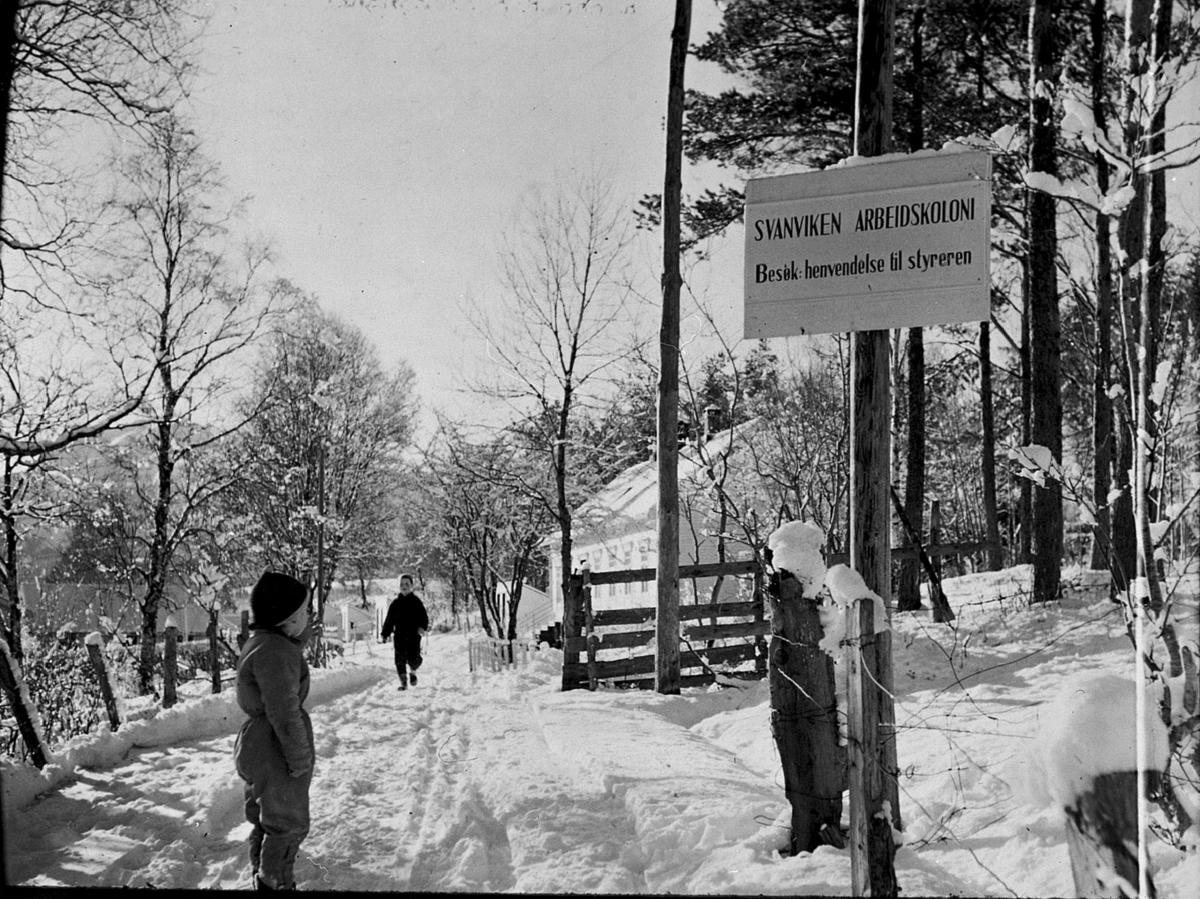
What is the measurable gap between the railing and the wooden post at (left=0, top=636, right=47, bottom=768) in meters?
11.7

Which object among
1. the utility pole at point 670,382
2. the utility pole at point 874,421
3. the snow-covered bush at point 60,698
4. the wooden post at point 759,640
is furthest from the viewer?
the wooden post at point 759,640

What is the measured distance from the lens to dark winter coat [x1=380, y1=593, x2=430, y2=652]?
1116 centimetres

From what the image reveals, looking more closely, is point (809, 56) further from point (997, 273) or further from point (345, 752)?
point (345, 752)

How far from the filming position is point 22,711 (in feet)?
19.9

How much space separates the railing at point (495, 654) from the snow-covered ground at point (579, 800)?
9.52 m

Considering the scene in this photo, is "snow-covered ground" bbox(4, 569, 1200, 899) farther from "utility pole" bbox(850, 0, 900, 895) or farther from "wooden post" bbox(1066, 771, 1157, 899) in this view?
"utility pole" bbox(850, 0, 900, 895)

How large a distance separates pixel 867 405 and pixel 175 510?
50.3ft

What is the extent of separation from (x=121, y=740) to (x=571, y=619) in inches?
189

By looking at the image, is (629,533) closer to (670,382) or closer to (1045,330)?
(670,382)

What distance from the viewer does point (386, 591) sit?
2648cm

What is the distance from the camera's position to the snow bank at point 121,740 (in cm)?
→ 548

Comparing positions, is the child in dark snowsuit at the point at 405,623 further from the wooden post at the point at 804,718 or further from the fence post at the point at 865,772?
the fence post at the point at 865,772

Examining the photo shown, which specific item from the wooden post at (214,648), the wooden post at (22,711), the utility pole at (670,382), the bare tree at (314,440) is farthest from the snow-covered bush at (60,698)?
the utility pole at (670,382)

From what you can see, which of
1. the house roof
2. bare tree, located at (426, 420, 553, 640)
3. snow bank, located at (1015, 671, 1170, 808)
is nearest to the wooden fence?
snow bank, located at (1015, 671, 1170, 808)
